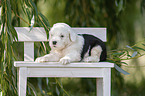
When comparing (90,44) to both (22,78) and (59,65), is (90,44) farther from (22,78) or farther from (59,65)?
(22,78)

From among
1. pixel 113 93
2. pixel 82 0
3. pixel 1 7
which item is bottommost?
pixel 113 93

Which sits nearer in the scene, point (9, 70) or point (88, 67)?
point (88, 67)

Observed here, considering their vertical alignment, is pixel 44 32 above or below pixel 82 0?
below

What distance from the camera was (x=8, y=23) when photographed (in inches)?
75.9

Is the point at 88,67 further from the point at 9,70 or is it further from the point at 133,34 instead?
the point at 133,34

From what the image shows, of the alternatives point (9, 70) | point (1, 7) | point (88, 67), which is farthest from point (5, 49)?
point (88, 67)

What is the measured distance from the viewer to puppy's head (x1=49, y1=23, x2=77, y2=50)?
5.59 ft

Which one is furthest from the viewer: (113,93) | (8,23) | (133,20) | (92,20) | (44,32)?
(133,20)

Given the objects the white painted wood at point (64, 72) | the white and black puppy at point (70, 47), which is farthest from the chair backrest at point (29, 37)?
the white painted wood at point (64, 72)

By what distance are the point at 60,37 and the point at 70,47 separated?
11 centimetres

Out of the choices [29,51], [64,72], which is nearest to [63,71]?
[64,72]

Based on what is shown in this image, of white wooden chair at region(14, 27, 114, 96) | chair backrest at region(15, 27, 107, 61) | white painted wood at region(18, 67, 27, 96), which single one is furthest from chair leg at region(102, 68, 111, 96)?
chair backrest at region(15, 27, 107, 61)

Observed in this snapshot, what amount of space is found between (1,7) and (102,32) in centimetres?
81

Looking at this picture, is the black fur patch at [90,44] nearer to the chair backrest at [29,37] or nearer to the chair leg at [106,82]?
the chair leg at [106,82]
